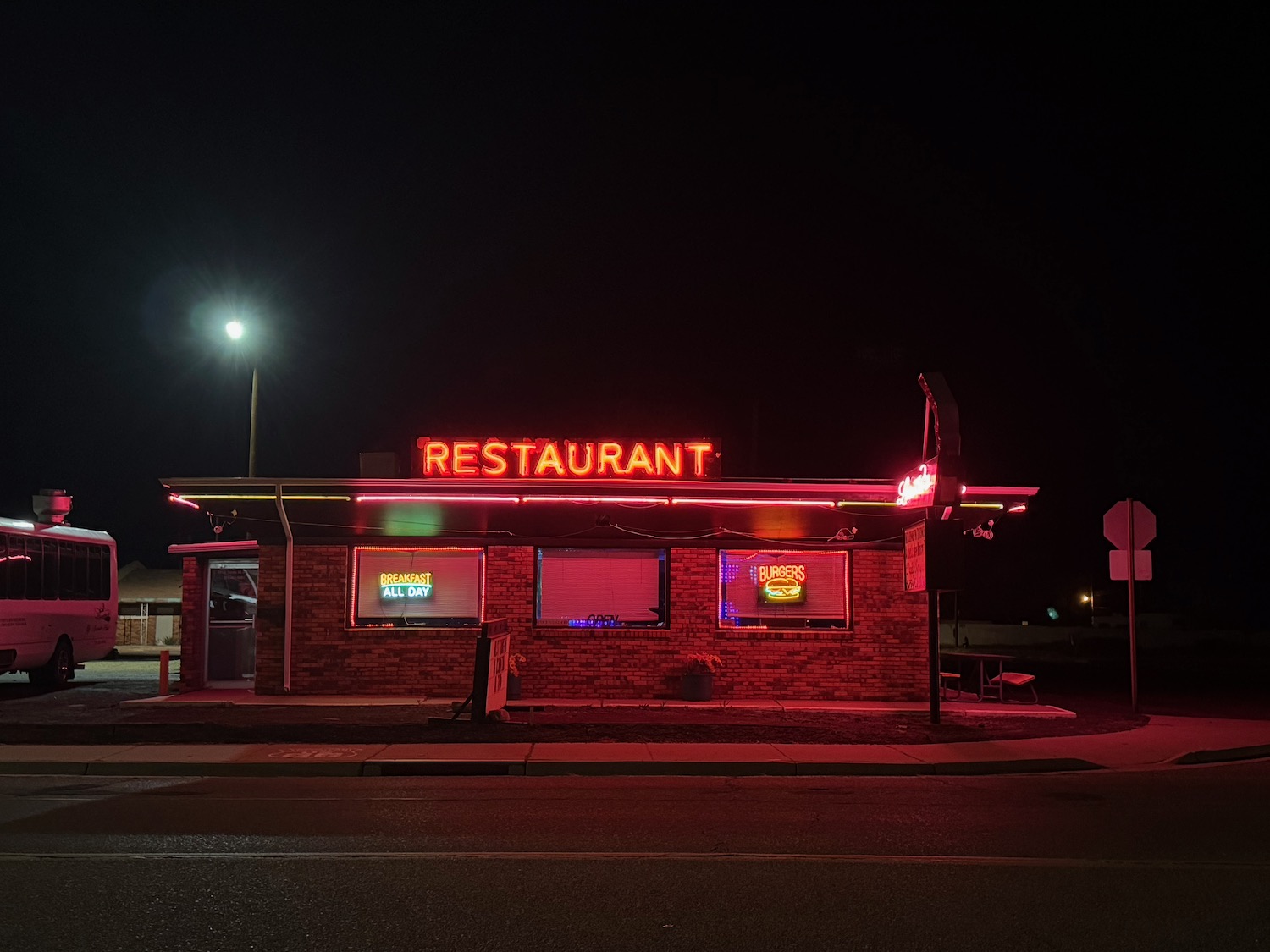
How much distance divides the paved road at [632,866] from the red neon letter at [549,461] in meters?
8.01

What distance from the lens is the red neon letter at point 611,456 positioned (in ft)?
62.0

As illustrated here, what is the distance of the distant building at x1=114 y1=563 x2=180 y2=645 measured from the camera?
37438 millimetres

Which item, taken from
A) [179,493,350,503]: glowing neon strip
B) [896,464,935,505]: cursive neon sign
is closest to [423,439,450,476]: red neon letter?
[179,493,350,503]: glowing neon strip

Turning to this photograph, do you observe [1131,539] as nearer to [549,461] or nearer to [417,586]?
[549,461]

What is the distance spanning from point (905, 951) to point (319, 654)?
1512 cm

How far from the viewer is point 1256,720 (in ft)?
57.9

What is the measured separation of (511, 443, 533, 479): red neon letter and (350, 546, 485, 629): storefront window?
181cm

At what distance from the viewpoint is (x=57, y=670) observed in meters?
21.6

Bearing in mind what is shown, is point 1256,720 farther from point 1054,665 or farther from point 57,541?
point 57,541

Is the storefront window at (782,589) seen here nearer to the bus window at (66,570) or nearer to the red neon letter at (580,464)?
the red neon letter at (580,464)

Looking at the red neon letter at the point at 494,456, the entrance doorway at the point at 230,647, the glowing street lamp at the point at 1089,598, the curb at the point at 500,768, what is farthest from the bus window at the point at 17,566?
the glowing street lamp at the point at 1089,598

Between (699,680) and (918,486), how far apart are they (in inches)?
203

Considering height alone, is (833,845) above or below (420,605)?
below

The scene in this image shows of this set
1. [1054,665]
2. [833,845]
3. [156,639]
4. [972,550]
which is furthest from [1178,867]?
[972,550]
